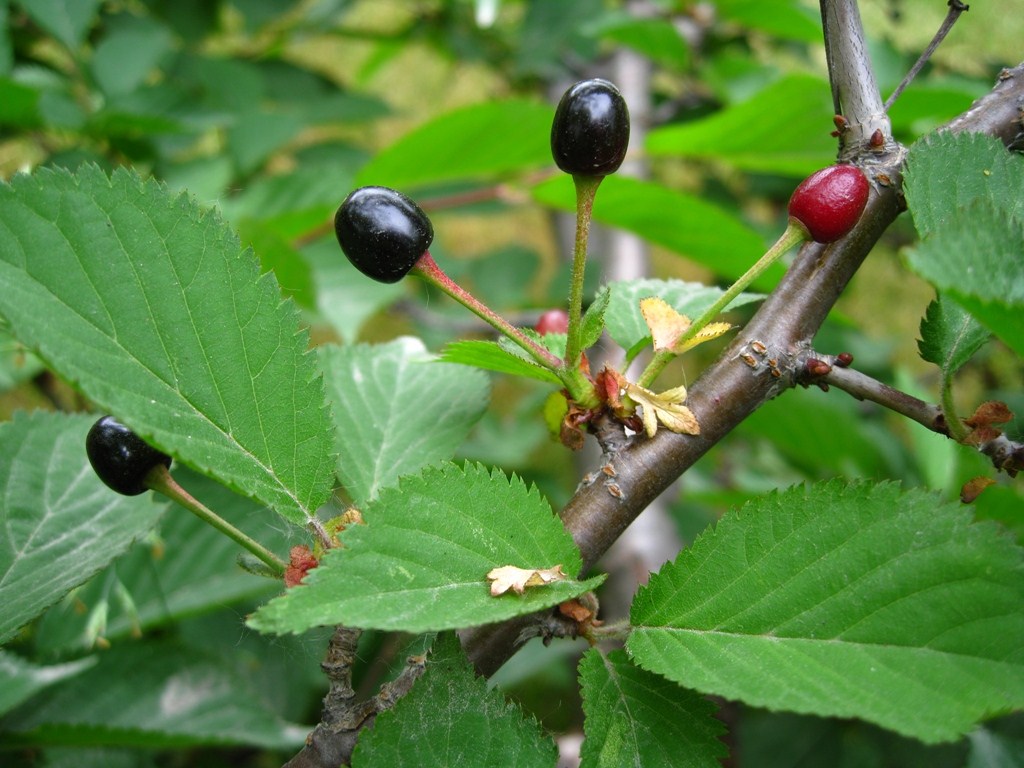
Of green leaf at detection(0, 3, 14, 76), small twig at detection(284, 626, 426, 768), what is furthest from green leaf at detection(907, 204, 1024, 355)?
green leaf at detection(0, 3, 14, 76)

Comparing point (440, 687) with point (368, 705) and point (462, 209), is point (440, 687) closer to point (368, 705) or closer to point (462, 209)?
point (368, 705)

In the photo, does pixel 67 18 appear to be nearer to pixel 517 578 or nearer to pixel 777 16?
pixel 777 16

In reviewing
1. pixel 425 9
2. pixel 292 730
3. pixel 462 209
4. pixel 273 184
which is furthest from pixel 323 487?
pixel 425 9

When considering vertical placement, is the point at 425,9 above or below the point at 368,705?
above

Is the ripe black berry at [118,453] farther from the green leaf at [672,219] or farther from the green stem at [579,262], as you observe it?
the green leaf at [672,219]

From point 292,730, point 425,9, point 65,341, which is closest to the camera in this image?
point 65,341

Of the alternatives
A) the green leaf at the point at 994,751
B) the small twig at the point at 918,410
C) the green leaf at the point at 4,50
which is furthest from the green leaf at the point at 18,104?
the green leaf at the point at 994,751

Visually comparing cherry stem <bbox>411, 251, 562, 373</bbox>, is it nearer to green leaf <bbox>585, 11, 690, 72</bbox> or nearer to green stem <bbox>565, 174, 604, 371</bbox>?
green stem <bbox>565, 174, 604, 371</bbox>
